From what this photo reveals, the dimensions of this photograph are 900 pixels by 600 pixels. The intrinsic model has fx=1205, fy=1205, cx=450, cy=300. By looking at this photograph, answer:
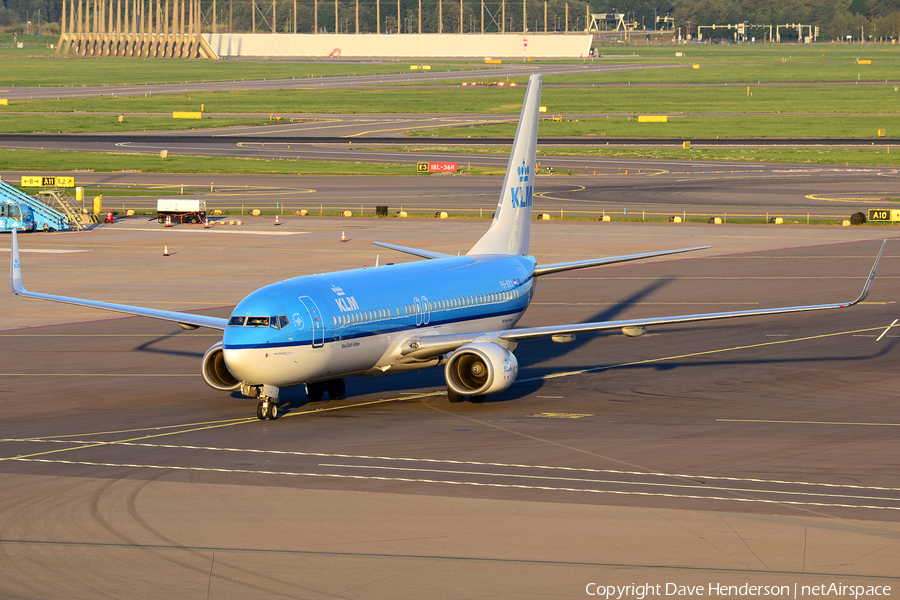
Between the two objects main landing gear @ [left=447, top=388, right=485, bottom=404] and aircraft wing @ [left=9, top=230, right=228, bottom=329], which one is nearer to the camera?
main landing gear @ [left=447, top=388, right=485, bottom=404]

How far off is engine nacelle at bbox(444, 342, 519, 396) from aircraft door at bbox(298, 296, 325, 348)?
4.66m

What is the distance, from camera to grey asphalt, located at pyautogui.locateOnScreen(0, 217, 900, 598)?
2225 cm

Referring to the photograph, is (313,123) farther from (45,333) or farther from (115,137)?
(45,333)

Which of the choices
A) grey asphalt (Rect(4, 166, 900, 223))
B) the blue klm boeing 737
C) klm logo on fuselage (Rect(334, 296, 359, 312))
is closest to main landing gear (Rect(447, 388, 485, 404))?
the blue klm boeing 737

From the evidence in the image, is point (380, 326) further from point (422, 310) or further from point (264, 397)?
point (264, 397)

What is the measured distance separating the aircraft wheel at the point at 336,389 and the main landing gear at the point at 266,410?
3466mm

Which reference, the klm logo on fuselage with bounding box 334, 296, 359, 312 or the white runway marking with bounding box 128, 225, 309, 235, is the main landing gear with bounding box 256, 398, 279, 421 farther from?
the white runway marking with bounding box 128, 225, 309, 235

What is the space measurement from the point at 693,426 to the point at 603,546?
40.9ft

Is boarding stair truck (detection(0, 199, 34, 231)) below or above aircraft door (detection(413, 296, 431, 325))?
above

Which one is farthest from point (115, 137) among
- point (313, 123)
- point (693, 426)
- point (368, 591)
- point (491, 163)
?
point (368, 591)

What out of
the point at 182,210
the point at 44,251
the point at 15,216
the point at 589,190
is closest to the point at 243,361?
the point at 44,251

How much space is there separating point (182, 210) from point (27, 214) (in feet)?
38.6

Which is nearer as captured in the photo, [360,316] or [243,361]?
[243,361]

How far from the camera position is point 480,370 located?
3725 centimetres
